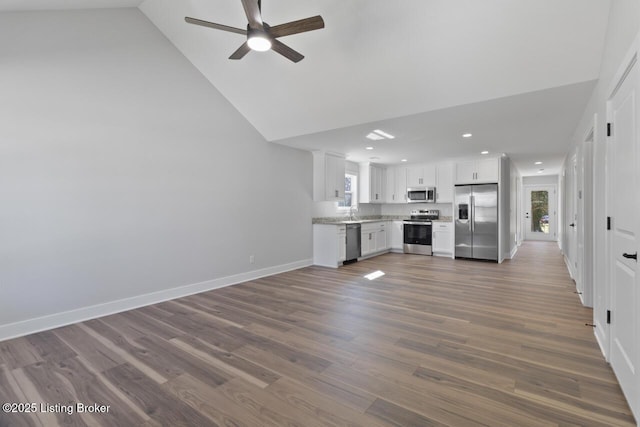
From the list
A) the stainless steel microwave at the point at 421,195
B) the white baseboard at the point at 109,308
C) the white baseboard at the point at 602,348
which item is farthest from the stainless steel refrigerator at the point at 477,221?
the white baseboard at the point at 109,308

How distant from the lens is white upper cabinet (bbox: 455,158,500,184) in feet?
22.1

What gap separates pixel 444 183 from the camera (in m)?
7.65

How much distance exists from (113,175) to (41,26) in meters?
1.58

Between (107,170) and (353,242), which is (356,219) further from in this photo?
(107,170)

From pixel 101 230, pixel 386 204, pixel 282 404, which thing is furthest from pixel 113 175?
pixel 386 204

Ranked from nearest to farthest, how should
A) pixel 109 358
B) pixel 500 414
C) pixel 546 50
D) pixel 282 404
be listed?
pixel 500 414, pixel 282 404, pixel 109 358, pixel 546 50

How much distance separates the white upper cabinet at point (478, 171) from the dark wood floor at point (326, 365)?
3353 mm

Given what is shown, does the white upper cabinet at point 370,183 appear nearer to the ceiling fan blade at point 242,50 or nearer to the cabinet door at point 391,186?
the cabinet door at point 391,186

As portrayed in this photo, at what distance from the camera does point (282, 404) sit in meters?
1.89

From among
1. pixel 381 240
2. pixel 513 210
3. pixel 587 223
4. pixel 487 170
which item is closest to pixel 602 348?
pixel 587 223

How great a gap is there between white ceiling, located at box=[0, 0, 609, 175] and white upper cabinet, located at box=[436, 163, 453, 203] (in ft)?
7.93

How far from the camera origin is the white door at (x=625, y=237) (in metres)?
1.72

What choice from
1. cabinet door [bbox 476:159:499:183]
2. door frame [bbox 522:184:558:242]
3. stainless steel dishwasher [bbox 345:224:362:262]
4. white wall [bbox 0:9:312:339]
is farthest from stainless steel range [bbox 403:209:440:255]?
door frame [bbox 522:184:558:242]

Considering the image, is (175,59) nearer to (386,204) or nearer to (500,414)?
(500,414)
